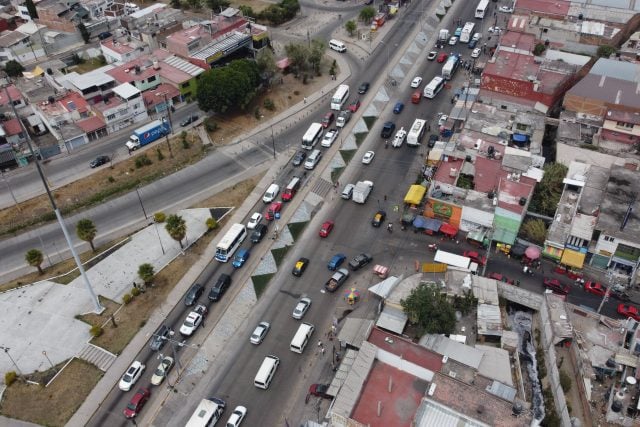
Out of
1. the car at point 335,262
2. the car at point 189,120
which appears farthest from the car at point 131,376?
the car at point 189,120

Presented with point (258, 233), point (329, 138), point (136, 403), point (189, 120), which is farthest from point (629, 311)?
point (189, 120)

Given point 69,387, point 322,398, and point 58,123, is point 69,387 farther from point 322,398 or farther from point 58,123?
point 58,123

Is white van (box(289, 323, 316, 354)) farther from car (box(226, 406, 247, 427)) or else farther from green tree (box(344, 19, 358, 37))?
green tree (box(344, 19, 358, 37))

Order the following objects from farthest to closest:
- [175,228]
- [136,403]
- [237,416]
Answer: [175,228], [136,403], [237,416]

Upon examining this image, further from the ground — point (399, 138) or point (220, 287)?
point (399, 138)

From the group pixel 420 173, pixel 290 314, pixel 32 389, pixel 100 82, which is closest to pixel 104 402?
pixel 32 389

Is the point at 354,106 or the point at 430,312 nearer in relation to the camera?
the point at 430,312

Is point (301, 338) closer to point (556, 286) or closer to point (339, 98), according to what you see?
point (556, 286)

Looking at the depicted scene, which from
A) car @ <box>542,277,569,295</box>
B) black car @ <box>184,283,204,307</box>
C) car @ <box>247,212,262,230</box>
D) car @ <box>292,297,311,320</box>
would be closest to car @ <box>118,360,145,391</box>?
black car @ <box>184,283,204,307</box>
